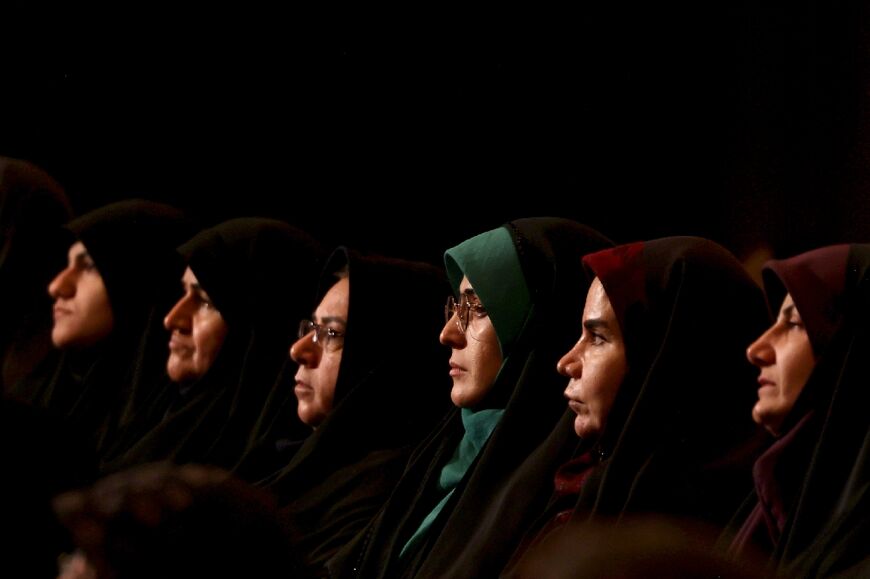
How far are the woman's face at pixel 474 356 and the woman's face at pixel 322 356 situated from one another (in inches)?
18.1

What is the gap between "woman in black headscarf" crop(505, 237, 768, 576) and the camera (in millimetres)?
2889

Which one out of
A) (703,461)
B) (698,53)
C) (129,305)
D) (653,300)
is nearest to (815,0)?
(698,53)

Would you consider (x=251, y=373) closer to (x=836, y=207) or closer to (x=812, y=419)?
(x=836, y=207)

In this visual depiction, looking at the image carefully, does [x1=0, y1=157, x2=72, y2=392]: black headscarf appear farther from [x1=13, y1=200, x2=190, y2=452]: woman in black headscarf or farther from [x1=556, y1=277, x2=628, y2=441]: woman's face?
[x1=556, y1=277, x2=628, y2=441]: woman's face

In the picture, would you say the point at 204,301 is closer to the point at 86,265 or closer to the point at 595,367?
the point at 86,265

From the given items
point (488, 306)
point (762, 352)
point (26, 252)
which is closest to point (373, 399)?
point (488, 306)

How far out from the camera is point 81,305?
16.1ft

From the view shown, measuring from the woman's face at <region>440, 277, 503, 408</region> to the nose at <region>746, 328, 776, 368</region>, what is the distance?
→ 0.78 meters

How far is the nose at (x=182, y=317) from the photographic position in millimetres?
4426

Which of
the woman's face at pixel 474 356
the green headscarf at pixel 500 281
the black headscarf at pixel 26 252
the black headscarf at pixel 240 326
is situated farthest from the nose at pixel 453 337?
the black headscarf at pixel 26 252

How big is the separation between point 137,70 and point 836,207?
8.61ft

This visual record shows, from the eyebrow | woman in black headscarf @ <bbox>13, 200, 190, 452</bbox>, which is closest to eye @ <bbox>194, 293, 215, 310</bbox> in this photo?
woman in black headscarf @ <bbox>13, 200, 190, 452</bbox>

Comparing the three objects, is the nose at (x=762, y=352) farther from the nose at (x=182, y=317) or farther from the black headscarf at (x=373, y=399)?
the nose at (x=182, y=317)

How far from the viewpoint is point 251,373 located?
437cm
